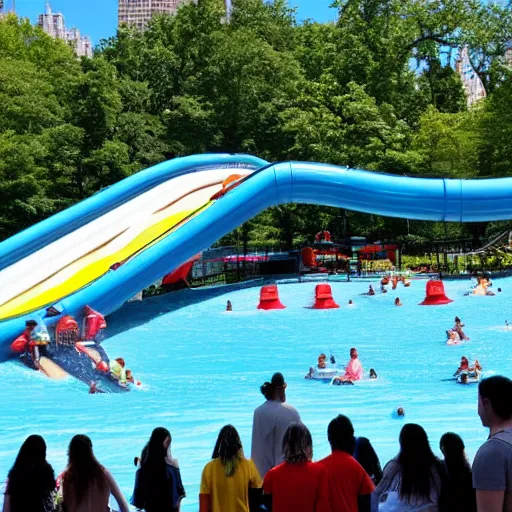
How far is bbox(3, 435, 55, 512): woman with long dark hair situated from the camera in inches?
157

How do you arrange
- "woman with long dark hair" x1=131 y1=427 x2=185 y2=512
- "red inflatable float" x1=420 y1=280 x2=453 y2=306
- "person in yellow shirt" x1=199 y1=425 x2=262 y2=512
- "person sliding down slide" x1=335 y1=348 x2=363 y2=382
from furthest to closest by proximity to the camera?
"red inflatable float" x1=420 y1=280 x2=453 y2=306
"person sliding down slide" x1=335 y1=348 x2=363 y2=382
"woman with long dark hair" x1=131 y1=427 x2=185 y2=512
"person in yellow shirt" x1=199 y1=425 x2=262 y2=512

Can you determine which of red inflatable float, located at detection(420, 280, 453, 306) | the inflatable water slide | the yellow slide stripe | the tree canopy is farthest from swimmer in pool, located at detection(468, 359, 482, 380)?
the tree canopy

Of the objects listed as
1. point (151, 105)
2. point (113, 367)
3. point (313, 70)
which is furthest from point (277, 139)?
point (113, 367)

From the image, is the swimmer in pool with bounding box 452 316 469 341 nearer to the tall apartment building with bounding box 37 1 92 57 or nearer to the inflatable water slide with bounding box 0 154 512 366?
the inflatable water slide with bounding box 0 154 512 366

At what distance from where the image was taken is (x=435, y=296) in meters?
18.8

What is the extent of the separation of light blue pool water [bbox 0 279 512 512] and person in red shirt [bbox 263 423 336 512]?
402 cm

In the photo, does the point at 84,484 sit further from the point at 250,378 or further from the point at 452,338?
the point at 452,338

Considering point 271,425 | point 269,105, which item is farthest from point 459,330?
point 269,105

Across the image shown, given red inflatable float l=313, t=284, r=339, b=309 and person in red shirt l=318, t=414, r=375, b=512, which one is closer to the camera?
person in red shirt l=318, t=414, r=375, b=512

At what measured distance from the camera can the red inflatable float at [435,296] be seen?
18750mm

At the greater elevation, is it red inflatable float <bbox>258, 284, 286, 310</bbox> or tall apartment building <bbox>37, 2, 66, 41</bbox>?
tall apartment building <bbox>37, 2, 66, 41</bbox>

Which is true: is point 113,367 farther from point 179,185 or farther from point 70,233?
point 179,185

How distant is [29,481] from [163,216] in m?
14.9

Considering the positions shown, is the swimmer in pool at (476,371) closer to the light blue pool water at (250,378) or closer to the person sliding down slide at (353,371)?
the light blue pool water at (250,378)
